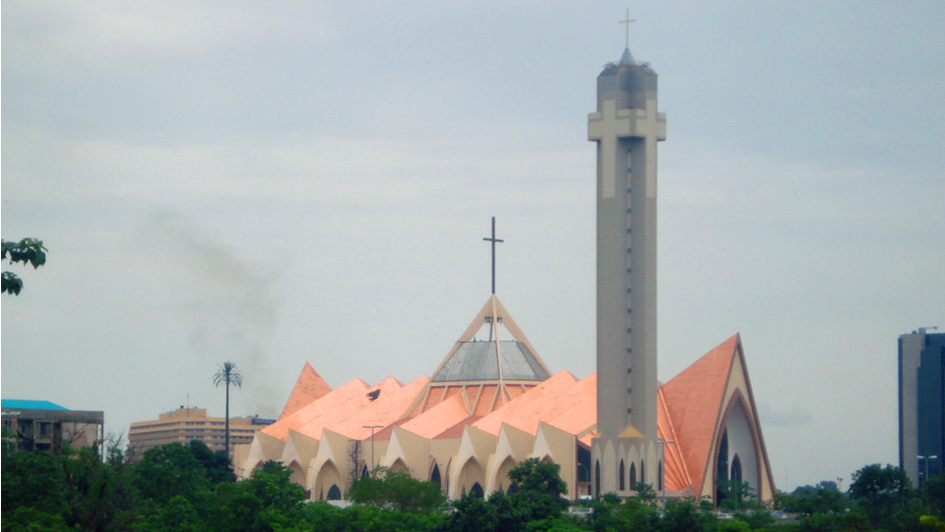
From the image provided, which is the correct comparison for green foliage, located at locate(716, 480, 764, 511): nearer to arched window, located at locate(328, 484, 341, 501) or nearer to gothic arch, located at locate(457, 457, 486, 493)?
gothic arch, located at locate(457, 457, 486, 493)

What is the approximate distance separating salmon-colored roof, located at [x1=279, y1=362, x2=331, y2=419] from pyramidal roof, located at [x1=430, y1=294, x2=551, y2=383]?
20109 millimetres

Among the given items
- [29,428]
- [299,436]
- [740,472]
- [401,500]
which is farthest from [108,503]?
[299,436]

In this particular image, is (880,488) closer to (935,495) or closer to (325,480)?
(935,495)

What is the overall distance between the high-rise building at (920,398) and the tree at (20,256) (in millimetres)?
135292

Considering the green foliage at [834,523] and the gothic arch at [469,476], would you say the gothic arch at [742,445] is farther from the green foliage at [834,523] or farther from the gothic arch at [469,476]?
the green foliage at [834,523]

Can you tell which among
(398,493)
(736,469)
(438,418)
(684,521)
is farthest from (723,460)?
(684,521)

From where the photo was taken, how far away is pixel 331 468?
10269cm

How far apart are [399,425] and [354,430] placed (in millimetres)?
6534

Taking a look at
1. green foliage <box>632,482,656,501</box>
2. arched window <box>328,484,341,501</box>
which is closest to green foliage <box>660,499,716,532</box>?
green foliage <box>632,482,656,501</box>

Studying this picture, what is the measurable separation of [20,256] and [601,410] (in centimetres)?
6885

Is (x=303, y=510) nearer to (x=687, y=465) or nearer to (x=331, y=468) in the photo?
(x=687, y=465)

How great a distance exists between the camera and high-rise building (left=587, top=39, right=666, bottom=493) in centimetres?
8175

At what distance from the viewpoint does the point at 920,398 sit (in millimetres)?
147000

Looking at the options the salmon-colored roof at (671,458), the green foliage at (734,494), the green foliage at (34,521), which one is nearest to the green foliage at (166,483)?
the green foliage at (34,521)
